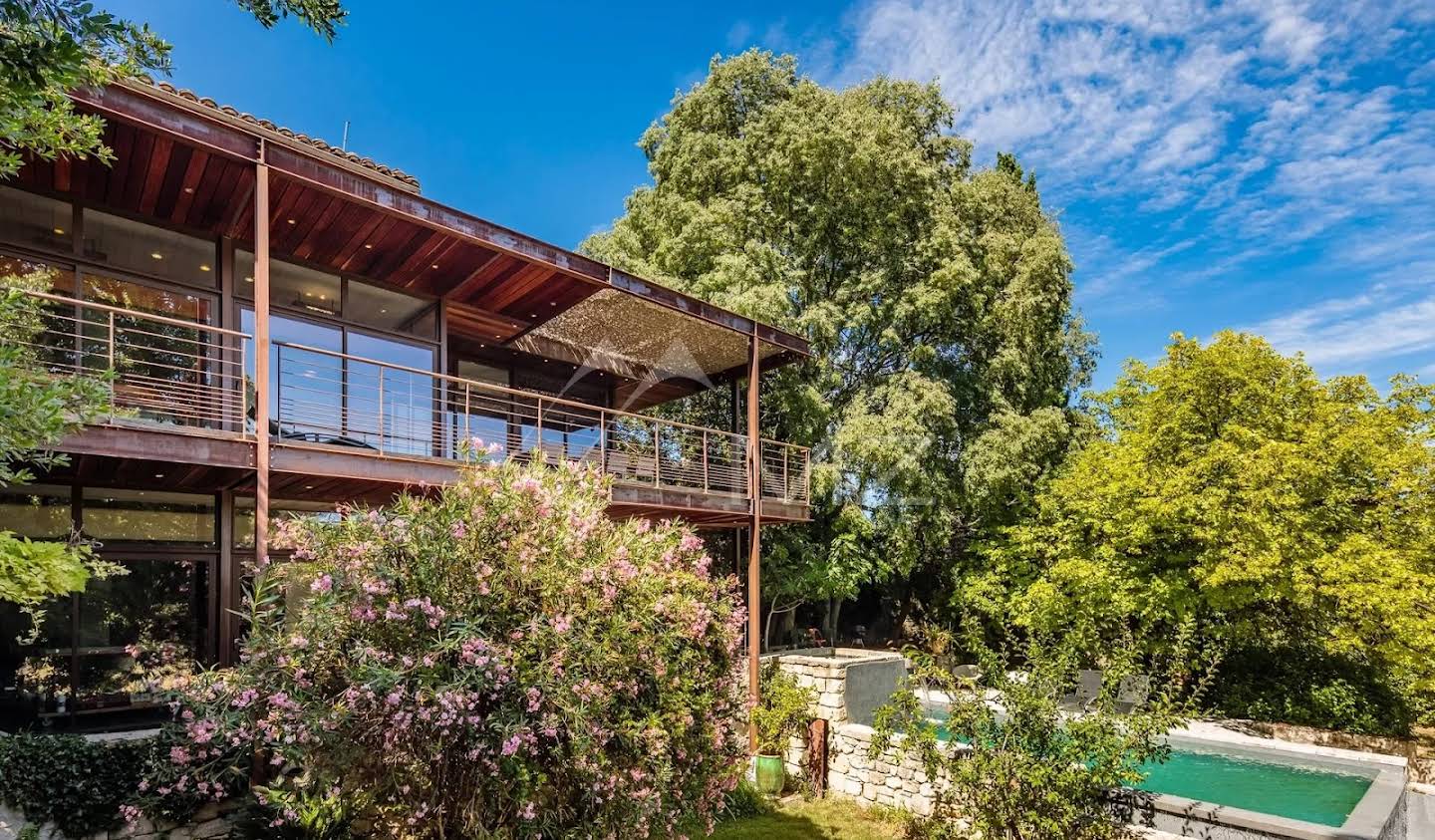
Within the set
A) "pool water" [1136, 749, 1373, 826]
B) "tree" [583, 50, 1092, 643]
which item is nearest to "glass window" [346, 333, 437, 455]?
"tree" [583, 50, 1092, 643]

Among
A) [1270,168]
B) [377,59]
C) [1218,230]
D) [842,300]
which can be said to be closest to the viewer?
[377,59]

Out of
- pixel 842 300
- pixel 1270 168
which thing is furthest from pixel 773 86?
pixel 1270 168

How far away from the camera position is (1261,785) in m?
11.1

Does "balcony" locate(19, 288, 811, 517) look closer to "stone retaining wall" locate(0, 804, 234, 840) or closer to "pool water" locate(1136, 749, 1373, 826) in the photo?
"stone retaining wall" locate(0, 804, 234, 840)

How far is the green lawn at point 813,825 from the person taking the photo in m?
8.34

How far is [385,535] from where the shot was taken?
518 centimetres

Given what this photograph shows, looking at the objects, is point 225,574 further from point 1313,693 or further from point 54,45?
point 1313,693

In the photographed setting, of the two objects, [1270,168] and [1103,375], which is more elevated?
[1270,168]

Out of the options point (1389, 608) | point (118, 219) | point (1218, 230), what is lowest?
point (1389, 608)

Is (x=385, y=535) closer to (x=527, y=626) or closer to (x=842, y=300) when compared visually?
(x=527, y=626)

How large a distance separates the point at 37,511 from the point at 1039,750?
995 centimetres

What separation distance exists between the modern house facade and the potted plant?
2.96m

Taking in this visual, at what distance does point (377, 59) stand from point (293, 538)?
1387cm

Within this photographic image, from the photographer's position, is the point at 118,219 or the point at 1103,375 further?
the point at 1103,375
